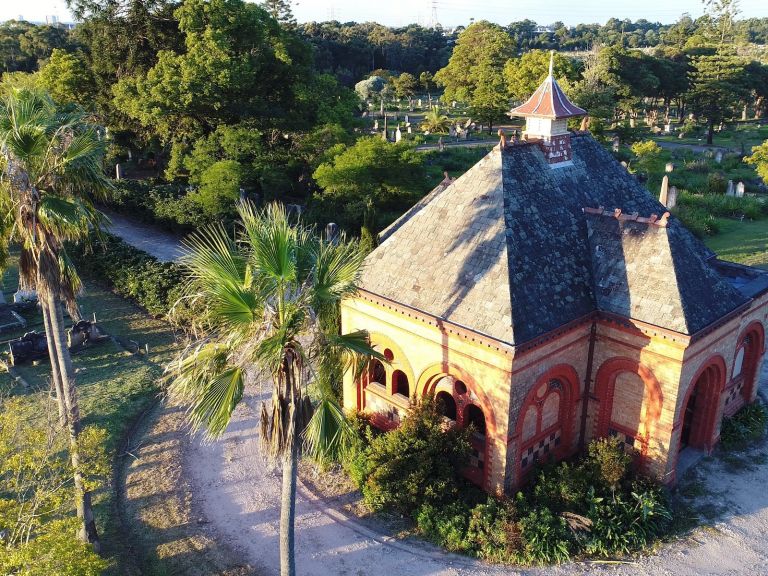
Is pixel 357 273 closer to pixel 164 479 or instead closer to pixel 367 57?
pixel 164 479

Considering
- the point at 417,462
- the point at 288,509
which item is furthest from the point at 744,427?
the point at 288,509

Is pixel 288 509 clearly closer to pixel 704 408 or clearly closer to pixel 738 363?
pixel 704 408

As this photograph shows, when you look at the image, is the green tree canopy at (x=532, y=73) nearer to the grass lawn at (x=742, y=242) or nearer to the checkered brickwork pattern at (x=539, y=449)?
the grass lawn at (x=742, y=242)

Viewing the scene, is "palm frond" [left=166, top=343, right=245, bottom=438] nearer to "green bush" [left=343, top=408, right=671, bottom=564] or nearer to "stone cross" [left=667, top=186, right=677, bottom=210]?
"green bush" [left=343, top=408, right=671, bottom=564]

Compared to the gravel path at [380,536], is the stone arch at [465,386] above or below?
above

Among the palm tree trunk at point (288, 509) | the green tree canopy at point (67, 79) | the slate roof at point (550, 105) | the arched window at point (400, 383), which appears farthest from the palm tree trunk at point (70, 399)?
the green tree canopy at point (67, 79)

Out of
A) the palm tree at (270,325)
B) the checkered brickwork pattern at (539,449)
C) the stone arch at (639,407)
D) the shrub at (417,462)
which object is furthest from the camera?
the checkered brickwork pattern at (539,449)
